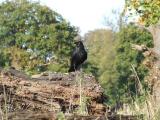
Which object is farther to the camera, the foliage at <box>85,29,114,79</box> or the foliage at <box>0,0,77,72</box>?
the foliage at <box>85,29,114,79</box>

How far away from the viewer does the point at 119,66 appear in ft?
220

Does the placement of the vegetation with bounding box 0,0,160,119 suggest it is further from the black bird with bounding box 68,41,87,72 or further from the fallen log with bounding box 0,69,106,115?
the fallen log with bounding box 0,69,106,115

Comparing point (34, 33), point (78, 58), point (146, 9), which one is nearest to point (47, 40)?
point (34, 33)

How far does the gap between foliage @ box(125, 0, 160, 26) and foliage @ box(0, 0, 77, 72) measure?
31615 millimetres

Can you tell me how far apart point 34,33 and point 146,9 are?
38.1 m

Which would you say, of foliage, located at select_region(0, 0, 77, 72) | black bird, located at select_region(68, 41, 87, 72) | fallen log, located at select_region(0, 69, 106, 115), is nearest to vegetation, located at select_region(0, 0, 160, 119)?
foliage, located at select_region(0, 0, 77, 72)

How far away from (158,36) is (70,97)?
18.9 metres

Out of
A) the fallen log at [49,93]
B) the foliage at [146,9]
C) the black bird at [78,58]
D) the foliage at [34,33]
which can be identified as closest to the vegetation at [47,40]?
the foliage at [34,33]

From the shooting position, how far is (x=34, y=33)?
64.4 meters

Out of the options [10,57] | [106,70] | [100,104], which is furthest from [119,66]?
[100,104]

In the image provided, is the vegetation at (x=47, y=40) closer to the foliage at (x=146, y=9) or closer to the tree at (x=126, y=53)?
the tree at (x=126, y=53)

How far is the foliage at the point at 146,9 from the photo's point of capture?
2572 centimetres

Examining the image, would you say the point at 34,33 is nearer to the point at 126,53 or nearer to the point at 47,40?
the point at 47,40

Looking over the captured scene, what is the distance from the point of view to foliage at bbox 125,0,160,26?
84.4 feet
